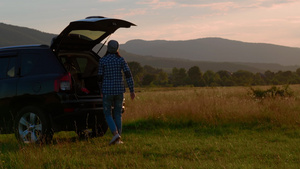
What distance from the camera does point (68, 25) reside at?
6598 millimetres

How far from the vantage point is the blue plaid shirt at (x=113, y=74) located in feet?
22.4

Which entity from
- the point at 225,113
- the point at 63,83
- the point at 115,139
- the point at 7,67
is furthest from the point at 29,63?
the point at 225,113

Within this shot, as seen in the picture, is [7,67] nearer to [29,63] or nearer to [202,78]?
[29,63]

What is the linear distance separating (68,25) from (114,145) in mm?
2480

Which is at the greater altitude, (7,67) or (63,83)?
(7,67)

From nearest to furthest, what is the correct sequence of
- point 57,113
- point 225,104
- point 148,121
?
point 57,113
point 148,121
point 225,104

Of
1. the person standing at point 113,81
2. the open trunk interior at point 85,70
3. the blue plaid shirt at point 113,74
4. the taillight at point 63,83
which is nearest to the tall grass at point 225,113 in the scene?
the open trunk interior at point 85,70

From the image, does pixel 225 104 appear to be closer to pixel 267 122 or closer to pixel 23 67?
pixel 267 122

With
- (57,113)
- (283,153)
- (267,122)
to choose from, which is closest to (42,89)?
(57,113)

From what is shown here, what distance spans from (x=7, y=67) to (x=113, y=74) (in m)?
2.26

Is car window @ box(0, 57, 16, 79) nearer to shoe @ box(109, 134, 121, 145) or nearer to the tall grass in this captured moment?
shoe @ box(109, 134, 121, 145)

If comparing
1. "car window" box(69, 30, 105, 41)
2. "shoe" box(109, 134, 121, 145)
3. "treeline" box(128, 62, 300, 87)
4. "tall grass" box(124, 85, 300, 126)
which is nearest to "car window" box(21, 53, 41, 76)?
"car window" box(69, 30, 105, 41)

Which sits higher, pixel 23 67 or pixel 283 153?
pixel 23 67

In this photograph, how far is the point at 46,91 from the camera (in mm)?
6457
